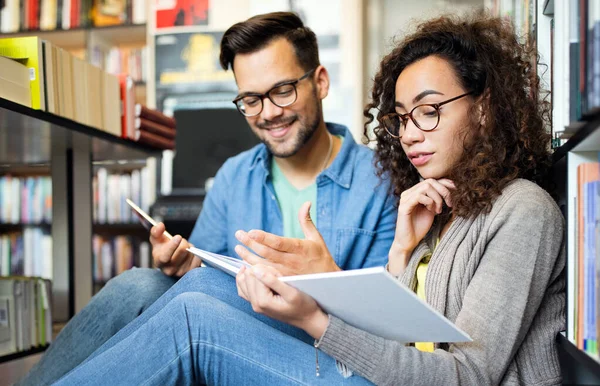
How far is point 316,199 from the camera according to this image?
1633 millimetres

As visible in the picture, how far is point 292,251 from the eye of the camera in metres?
1.17

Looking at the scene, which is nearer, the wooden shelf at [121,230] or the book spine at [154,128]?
the book spine at [154,128]

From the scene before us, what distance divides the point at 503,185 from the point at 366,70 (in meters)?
2.87

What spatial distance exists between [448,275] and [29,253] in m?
3.30

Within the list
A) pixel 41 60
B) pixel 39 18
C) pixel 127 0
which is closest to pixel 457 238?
pixel 41 60

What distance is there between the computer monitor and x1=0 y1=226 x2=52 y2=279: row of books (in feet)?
3.46

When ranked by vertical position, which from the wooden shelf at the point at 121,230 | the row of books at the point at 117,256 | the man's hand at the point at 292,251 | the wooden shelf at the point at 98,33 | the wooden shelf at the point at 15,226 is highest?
the wooden shelf at the point at 98,33

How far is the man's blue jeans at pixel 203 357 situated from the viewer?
0.94 metres

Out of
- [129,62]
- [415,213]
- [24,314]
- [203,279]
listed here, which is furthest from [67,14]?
[415,213]

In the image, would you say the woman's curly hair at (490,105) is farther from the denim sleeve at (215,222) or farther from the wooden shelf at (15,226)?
the wooden shelf at (15,226)

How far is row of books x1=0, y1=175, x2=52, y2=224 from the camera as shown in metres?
3.68

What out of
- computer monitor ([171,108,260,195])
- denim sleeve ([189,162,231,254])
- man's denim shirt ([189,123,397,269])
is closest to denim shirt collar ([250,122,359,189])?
man's denim shirt ([189,123,397,269])

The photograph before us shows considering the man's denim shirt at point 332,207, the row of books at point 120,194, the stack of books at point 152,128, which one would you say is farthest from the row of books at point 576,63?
the row of books at point 120,194

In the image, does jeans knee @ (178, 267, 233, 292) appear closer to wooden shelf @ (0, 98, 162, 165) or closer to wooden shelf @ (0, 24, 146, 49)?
wooden shelf @ (0, 98, 162, 165)
